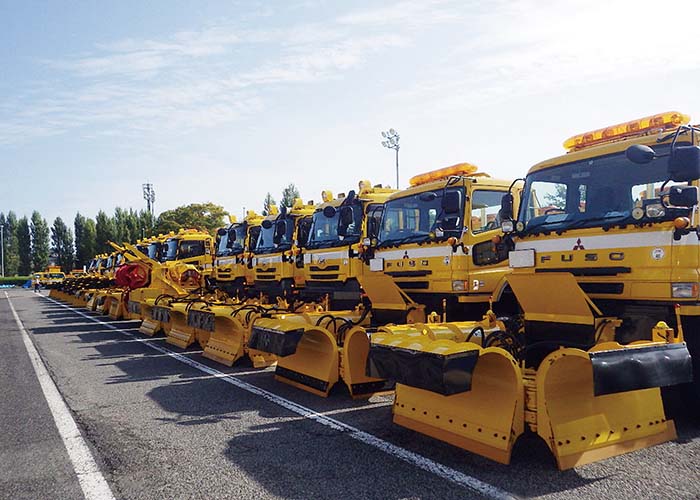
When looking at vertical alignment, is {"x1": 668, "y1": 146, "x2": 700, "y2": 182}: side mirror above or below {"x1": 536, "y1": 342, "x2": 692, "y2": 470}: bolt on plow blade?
above

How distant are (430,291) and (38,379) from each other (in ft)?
20.7

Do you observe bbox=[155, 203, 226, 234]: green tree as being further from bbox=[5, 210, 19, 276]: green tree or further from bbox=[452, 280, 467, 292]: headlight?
bbox=[5, 210, 19, 276]: green tree

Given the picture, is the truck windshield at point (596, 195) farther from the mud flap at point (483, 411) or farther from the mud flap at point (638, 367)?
the mud flap at point (483, 411)

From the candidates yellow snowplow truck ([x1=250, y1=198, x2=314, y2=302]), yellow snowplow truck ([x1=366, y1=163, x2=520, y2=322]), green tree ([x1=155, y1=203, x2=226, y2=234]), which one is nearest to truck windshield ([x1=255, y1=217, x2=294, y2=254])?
yellow snowplow truck ([x1=250, y1=198, x2=314, y2=302])

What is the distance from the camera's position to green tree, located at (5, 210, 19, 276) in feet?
327

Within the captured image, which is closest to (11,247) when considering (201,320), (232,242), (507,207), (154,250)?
(154,250)

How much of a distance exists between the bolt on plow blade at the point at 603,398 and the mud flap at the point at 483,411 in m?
0.24

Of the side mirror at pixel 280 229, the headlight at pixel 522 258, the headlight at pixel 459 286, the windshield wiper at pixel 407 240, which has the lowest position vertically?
the headlight at pixel 459 286

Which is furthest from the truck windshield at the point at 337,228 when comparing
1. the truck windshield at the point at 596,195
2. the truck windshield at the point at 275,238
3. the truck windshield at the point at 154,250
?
the truck windshield at the point at 154,250

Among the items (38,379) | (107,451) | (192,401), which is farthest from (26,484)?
(38,379)

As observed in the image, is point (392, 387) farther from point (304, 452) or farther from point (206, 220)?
point (206, 220)

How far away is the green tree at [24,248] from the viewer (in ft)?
304

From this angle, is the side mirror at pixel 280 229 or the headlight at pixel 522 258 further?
the side mirror at pixel 280 229

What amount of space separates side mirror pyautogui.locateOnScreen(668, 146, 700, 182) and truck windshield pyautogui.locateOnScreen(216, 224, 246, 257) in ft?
38.7
